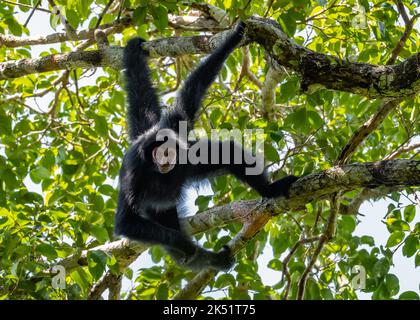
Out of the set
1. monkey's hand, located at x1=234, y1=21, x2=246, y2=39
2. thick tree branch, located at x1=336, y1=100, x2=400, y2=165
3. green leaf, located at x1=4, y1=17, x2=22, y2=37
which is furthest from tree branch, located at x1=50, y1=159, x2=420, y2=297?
green leaf, located at x1=4, y1=17, x2=22, y2=37

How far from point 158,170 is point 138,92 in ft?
3.22

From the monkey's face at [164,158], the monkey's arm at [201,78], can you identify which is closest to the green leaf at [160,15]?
the monkey's arm at [201,78]

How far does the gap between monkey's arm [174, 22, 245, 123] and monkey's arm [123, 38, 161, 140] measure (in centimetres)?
57

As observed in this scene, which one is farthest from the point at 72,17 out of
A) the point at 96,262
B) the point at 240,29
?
the point at 96,262

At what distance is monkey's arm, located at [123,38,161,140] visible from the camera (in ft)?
21.7

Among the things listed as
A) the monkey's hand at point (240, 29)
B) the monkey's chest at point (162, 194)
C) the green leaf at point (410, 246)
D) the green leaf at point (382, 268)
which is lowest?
the green leaf at point (382, 268)

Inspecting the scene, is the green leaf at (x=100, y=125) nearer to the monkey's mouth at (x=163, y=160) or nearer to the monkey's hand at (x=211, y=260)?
the monkey's mouth at (x=163, y=160)

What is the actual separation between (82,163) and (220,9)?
2.96 m

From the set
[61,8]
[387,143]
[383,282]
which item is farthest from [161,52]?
[387,143]

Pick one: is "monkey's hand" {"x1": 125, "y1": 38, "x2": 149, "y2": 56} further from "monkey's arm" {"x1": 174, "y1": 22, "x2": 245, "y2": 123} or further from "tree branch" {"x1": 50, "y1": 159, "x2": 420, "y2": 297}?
"tree branch" {"x1": 50, "y1": 159, "x2": 420, "y2": 297}

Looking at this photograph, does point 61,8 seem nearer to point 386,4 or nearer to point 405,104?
point 386,4

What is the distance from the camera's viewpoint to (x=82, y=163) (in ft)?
26.6

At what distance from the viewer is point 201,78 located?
20.6 feet

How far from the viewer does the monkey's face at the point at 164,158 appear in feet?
21.6
